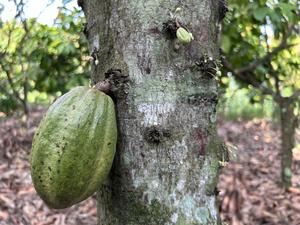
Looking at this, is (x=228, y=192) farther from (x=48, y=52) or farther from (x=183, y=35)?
(x=183, y=35)

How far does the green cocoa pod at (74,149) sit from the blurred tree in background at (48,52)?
1.67 metres

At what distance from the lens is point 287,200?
11.3 ft

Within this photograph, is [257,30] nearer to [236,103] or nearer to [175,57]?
[175,57]

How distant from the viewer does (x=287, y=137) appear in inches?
144

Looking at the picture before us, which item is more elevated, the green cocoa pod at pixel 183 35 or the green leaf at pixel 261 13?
the green leaf at pixel 261 13

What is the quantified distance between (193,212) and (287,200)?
246 cm

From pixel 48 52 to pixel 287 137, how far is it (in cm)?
189

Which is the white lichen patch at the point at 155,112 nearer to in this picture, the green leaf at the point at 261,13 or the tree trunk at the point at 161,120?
the tree trunk at the point at 161,120

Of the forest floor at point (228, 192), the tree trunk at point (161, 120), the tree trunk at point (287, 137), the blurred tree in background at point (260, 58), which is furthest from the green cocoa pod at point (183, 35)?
the tree trunk at point (287, 137)

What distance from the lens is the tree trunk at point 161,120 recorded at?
1.17m

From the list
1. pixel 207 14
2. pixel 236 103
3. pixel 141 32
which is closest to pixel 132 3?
pixel 141 32

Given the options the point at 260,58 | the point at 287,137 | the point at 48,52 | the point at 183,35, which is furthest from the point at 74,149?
the point at 287,137

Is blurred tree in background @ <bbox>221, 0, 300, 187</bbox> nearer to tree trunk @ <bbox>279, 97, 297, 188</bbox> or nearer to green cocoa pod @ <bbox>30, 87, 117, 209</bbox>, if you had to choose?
tree trunk @ <bbox>279, 97, 297, 188</bbox>

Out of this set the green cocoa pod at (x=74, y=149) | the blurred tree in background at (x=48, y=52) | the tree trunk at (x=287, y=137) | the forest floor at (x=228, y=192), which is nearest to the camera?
the green cocoa pod at (x=74, y=149)
